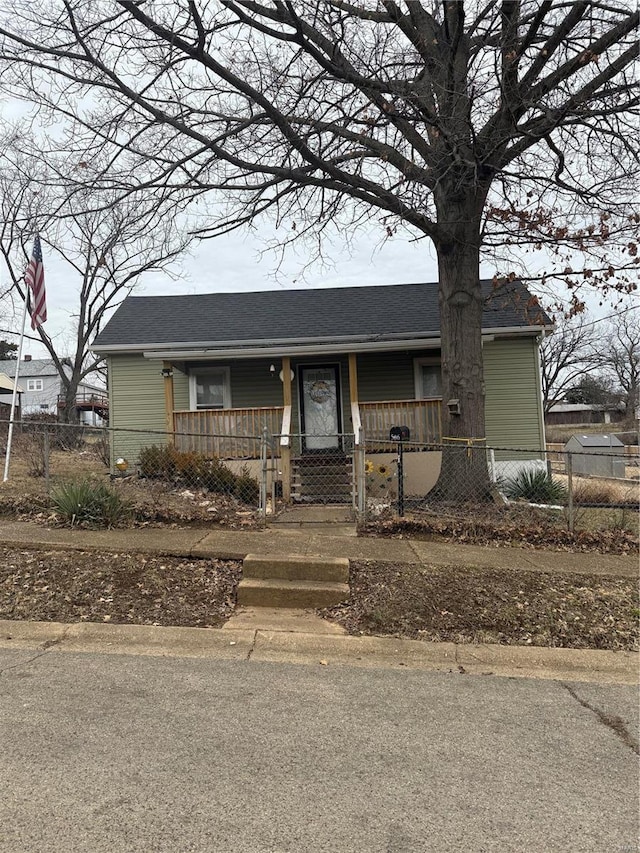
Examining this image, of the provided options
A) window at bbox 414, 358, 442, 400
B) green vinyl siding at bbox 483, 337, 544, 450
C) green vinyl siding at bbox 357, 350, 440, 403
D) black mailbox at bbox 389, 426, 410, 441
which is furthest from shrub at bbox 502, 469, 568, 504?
green vinyl siding at bbox 357, 350, 440, 403

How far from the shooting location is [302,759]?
269 centimetres

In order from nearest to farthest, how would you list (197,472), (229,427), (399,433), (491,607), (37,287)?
(491,607) → (197,472) → (399,433) → (229,427) → (37,287)

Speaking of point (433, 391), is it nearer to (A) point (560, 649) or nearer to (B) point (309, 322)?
(B) point (309, 322)

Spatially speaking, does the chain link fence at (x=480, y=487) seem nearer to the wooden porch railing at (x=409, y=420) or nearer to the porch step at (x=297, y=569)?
the wooden porch railing at (x=409, y=420)

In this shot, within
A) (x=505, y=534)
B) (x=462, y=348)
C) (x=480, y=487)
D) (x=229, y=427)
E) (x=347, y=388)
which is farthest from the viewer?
(x=347, y=388)

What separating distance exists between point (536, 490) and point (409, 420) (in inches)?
107

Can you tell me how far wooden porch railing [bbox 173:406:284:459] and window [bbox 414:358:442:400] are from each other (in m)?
3.41

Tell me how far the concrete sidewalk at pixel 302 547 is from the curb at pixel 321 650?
1336 millimetres

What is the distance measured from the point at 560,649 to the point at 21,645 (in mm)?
3787

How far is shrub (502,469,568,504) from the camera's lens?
35.6 ft

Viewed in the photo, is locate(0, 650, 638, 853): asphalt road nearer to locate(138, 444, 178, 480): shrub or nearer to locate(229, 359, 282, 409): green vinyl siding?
locate(138, 444, 178, 480): shrub

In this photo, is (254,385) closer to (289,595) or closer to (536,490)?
(536,490)

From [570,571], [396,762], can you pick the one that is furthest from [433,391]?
[396,762]

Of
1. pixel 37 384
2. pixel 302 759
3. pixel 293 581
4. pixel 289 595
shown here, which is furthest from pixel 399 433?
pixel 37 384
